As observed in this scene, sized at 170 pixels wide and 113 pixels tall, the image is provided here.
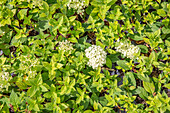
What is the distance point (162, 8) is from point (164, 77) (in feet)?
3.42

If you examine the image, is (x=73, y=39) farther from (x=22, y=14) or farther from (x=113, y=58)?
(x=22, y=14)

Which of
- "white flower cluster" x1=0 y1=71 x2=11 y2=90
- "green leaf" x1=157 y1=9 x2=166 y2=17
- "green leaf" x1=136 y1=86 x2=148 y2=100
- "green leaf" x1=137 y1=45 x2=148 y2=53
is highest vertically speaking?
"green leaf" x1=157 y1=9 x2=166 y2=17

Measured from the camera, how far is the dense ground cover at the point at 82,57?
2.41 m

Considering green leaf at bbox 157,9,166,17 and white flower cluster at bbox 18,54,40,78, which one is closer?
white flower cluster at bbox 18,54,40,78

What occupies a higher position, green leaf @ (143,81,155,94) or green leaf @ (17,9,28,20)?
green leaf @ (17,9,28,20)

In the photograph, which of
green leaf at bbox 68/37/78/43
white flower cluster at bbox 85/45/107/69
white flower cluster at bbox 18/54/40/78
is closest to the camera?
white flower cluster at bbox 85/45/107/69

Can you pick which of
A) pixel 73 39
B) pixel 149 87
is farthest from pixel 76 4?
pixel 149 87

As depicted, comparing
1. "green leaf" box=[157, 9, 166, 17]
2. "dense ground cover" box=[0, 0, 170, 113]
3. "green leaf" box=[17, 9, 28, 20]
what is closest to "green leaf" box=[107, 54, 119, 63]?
"dense ground cover" box=[0, 0, 170, 113]

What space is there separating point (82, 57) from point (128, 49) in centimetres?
66

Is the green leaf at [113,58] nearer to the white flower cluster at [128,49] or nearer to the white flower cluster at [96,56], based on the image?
the white flower cluster at [128,49]

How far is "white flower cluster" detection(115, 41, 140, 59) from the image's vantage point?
8.20 feet

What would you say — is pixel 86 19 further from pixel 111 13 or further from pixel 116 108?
pixel 116 108

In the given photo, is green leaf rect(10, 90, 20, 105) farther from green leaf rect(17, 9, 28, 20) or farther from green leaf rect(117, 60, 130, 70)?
green leaf rect(117, 60, 130, 70)

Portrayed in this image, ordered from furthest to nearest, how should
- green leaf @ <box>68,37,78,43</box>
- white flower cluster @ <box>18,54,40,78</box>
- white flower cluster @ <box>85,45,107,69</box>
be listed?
green leaf @ <box>68,37,78,43</box> < white flower cluster @ <box>18,54,40,78</box> < white flower cluster @ <box>85,45,107,69</box>
